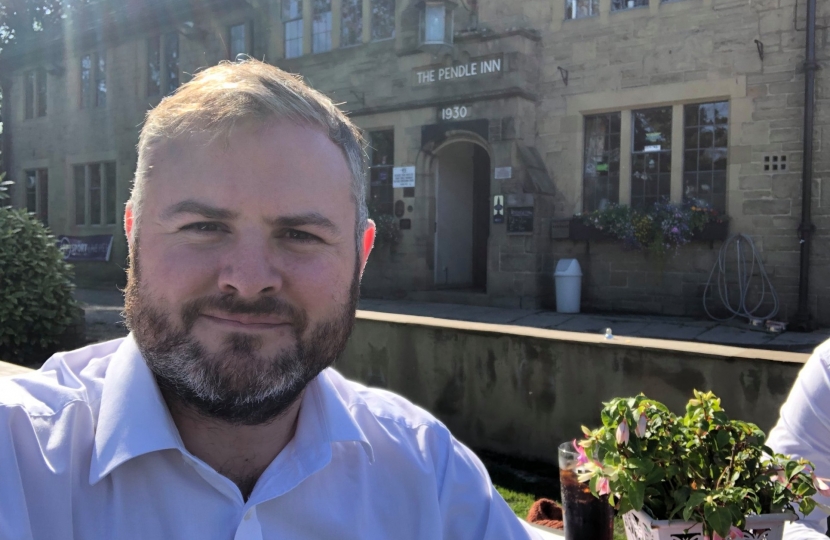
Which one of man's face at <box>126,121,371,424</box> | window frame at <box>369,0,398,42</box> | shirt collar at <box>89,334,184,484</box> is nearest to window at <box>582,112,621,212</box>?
window frame at <box>369,0,398,42</box>

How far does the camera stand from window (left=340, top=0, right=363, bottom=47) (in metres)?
14.2

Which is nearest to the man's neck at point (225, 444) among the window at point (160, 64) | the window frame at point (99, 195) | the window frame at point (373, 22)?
the window frame at point (373, 22)

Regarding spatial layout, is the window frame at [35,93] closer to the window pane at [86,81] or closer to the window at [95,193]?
the window pane at [86,81]

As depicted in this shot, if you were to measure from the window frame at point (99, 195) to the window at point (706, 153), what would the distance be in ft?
46.8

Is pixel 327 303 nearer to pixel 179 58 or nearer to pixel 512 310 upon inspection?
pixel 512 310

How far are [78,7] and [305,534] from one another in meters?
22.9

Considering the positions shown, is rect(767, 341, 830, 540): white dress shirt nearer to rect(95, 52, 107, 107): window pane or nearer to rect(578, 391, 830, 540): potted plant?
rect(578, 391, 830, 540): potted plant

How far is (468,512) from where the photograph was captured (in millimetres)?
1721

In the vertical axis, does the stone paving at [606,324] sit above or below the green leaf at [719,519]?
below

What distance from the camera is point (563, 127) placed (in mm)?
11812

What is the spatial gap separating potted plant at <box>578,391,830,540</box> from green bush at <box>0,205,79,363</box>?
6151 mm

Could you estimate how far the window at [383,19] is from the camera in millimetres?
13773

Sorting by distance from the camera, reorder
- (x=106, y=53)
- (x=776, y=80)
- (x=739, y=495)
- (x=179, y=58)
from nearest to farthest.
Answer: (x=739, y=495) → (x=776, y=80) → (x=179, y=58) → (x=106, y=53)

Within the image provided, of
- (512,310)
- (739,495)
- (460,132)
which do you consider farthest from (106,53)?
(739,495)
